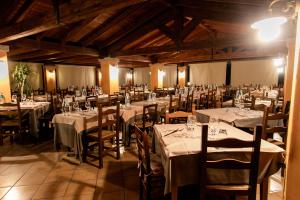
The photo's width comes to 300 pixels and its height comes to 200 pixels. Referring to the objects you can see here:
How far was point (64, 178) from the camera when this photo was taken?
319cm

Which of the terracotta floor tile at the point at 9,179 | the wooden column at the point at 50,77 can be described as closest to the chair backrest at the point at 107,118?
the terracotta floor tile at the point at 9,179

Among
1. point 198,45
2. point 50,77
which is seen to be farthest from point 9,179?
point 50,77

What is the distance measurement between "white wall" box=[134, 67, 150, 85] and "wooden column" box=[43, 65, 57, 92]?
736 centimetres

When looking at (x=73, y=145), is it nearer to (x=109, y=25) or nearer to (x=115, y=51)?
(x=109, y=25)

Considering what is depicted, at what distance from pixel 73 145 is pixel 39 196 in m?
1.13

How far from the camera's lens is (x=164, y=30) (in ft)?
23.2

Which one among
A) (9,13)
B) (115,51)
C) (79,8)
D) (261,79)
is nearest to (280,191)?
(79,8)

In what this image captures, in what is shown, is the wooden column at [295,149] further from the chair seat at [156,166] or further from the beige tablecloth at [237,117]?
the beige tablecloth at [237,117]

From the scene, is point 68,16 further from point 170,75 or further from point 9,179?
point 170,75

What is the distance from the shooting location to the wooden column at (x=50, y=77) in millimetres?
11953

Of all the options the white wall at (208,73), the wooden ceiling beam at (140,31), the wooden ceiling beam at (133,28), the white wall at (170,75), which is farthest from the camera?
the white wall at (170,75)

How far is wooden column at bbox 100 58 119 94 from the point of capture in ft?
28.1

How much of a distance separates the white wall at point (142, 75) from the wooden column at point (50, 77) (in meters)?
7.36

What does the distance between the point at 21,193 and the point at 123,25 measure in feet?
18.5
